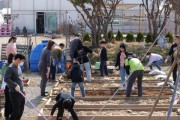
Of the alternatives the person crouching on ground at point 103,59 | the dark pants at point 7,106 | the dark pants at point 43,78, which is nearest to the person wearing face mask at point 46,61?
the dark pants at point 43,78

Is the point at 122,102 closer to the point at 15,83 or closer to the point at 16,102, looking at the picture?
the point at 16,102


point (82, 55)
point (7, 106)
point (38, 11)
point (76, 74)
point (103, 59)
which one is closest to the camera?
point (7, 106)

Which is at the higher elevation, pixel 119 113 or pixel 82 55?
pixel 82 55

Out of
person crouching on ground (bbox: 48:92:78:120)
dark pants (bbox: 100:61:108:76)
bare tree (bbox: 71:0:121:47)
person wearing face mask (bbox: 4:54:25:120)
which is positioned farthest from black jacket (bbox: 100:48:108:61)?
bare tree (bbox: 71:0:121:47)

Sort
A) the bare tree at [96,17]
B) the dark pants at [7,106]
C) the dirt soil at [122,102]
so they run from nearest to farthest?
the dark pants at [7,106] → the dirt soil at [122,102] → the bare tree at [96,17]

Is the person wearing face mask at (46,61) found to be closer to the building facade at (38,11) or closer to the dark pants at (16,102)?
the dark pants at (16,102)

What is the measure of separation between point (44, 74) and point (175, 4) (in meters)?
7.40

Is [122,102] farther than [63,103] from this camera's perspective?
Yes

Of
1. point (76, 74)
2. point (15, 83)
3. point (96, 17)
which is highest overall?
point (96, 17)

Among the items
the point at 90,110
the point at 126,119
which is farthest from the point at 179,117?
the point at 90,110

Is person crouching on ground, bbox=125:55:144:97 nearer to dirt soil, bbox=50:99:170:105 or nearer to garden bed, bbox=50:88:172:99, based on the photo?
dirt soil, bbox=50:99:170:105

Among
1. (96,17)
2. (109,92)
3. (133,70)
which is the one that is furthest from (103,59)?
(96,17)

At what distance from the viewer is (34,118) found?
10016mm

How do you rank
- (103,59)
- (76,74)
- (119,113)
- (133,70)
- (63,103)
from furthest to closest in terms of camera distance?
(103,59)
(133,70)
(76,74)
(119,113)
(63,103)
